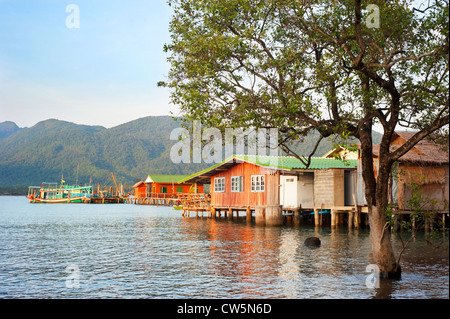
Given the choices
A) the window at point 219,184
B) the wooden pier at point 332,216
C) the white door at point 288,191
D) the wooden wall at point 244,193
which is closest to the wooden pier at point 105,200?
the window at point 219,184

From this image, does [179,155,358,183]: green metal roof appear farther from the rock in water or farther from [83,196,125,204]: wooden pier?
[83,196,125,204]: wooden pier

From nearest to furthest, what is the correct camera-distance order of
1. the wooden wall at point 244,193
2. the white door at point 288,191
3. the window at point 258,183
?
the white door at point 288,191 → the wooden wall at point 244,193 → the window at point 258,183

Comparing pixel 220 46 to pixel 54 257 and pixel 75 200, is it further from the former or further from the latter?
pixel 75 200

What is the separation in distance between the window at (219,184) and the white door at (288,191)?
7.83m

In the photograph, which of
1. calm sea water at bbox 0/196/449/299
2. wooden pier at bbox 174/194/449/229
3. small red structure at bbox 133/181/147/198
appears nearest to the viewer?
calm sea water at bbox 0/196/449/299

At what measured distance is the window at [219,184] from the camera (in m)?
43.3

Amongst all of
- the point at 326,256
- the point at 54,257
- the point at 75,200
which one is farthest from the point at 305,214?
the point at 75,200

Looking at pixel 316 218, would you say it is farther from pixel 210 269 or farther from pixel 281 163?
pixel 210 269

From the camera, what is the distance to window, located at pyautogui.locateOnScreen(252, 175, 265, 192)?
3712cm

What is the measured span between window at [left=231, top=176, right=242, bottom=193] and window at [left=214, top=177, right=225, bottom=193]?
185 centimetres

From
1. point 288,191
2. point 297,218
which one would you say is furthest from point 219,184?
point 297,218

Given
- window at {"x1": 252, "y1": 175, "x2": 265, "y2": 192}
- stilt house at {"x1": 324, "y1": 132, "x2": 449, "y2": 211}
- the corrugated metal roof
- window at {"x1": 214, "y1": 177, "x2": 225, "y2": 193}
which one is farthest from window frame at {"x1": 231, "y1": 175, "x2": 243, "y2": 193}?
stilt house at {"x1": 324, "y1": 132, "x2": 449, "y2": 211}

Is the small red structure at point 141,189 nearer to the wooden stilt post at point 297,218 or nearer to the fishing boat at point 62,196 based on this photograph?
the fishing boat at point 62,196
